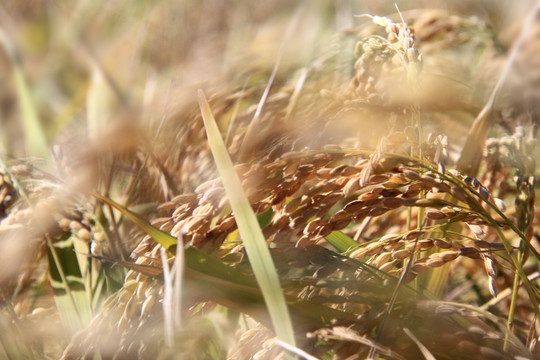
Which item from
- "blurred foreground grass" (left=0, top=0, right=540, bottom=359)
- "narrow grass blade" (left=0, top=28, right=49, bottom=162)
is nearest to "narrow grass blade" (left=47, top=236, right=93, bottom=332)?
"blurred foreground grass" (left=0, top=0, right=540, bottom=359)

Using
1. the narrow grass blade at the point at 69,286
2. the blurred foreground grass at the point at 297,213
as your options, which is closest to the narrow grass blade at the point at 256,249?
the blurred foreground grass at the point at 297,213

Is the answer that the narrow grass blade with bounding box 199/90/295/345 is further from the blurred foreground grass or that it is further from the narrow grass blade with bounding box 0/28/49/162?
the narrow grass blade with bounding box 0/28/49/162

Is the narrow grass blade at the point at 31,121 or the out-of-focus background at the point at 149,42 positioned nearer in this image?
the narrow grass blade at the point at 31,121

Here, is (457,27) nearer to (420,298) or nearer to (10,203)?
(420,298)

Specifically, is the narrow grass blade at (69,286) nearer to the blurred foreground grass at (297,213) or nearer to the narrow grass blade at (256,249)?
the blurred foreground grass at (297,213)

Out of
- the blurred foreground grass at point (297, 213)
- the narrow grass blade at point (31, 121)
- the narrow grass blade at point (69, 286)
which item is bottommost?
the narrow grass blade at point (69, 286)

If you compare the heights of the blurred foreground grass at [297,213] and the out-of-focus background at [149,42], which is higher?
the out-of-focus background at [149,42]

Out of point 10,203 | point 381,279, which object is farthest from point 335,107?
point 10,203

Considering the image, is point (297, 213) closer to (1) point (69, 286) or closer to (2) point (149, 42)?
(1) point (69, 286)

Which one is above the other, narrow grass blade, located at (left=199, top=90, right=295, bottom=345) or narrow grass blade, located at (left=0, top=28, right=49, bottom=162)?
narrow grass blade, located at (left=0, top=28, right=49, bottom=162)
